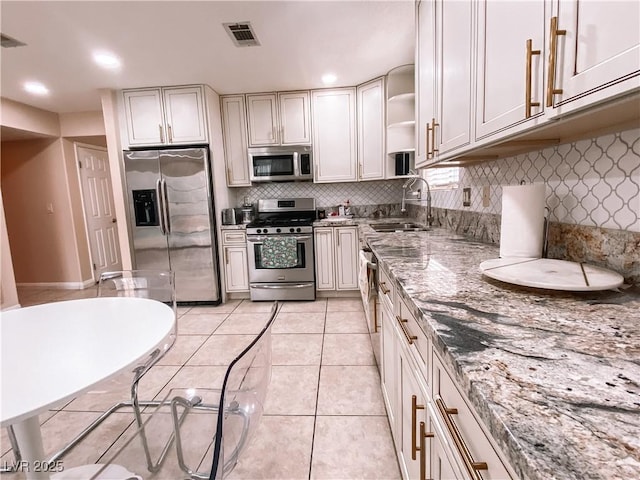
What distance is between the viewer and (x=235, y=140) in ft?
12.3

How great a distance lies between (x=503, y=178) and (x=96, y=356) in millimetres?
1996

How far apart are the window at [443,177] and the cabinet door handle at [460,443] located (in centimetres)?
201

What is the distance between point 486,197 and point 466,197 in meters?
0.30

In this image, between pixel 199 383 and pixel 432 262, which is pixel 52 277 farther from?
pixel 432 262

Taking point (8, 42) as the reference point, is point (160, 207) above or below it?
below

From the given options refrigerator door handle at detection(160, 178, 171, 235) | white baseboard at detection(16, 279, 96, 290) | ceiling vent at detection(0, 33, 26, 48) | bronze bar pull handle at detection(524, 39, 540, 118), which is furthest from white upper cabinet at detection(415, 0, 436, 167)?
white baseboard at detection(16, 279, 96, 290)

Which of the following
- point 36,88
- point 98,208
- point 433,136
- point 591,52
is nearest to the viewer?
point 591,52

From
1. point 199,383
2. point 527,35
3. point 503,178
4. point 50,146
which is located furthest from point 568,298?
point 50,146

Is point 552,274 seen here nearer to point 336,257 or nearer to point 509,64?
point 509,64

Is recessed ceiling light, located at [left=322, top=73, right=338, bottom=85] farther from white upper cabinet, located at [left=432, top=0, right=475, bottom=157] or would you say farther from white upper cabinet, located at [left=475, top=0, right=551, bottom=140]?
white upper cabinet, located at [left=475, top=0, right=551, bottom=140]

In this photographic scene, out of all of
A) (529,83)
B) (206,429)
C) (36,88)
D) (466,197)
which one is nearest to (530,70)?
(529,83)

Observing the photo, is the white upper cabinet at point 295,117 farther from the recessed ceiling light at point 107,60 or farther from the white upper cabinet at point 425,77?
the white upper cabinet at point 425,77

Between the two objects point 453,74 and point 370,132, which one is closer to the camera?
point 453,74

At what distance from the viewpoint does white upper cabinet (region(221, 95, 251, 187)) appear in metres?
3.72
